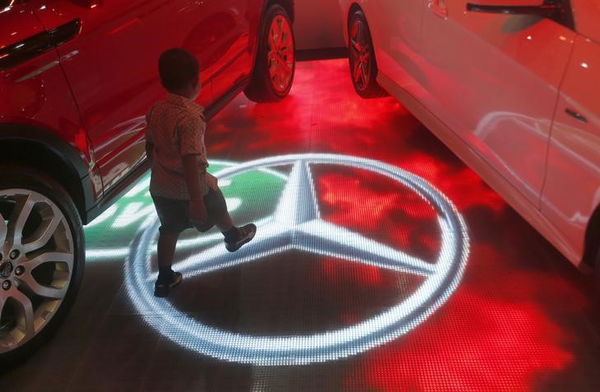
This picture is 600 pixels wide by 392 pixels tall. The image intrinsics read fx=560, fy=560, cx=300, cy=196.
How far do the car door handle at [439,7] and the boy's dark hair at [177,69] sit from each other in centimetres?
149

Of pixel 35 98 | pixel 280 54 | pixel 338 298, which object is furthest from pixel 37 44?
pixel 280 54

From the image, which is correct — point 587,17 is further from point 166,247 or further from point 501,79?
point 166,247

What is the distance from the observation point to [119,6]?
2771 millimetres

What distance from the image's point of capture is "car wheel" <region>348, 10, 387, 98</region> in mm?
4469

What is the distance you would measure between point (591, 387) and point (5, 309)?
7.97 feet

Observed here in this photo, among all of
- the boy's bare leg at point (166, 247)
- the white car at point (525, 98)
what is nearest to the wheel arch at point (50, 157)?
the boy's bare leg at point (166, 247)

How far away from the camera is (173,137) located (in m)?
2.40

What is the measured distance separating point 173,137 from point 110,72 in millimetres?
580

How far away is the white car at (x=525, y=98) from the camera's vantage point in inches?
85.6

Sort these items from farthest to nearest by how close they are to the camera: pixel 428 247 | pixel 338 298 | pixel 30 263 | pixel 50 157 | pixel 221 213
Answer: pixel 428 247 → pixel 221 213 → pixel 338 298 → pixel 50 157 → pixel 30 263

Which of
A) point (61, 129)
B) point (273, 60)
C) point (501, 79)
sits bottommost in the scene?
point (273, 60)

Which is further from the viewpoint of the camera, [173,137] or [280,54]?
[280,54]

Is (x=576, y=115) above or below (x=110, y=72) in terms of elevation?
below

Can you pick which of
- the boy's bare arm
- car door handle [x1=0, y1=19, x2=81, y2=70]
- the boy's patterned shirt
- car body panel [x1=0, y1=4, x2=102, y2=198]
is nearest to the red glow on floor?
the boy's bare arm
